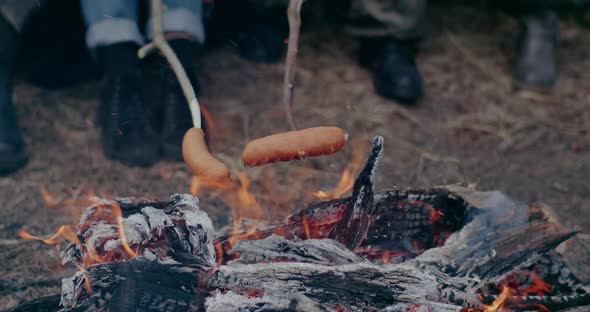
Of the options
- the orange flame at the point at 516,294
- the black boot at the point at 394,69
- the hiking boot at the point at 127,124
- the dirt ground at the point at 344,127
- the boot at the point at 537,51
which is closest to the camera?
the orange flame at the point at 516,294

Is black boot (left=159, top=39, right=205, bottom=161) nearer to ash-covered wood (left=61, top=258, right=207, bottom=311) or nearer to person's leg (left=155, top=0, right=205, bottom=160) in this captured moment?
person's leg (left=155, top=0, right=205, bottom=160)

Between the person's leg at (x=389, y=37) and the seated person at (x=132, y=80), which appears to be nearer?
the seated person at (x=132, y=80)

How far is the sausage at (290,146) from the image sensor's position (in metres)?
1.06

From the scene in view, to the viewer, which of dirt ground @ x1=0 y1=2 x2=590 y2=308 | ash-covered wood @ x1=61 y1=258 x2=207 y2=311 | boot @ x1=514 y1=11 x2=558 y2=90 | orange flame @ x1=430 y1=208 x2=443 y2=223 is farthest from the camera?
boot @ x1=514 y1=11 x2=558 y2=90

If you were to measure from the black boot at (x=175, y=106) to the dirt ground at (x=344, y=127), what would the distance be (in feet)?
0.26

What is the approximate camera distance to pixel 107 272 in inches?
40.3

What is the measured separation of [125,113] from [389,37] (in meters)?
1.35

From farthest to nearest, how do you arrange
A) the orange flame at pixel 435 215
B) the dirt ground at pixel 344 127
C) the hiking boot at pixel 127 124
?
the hiking boot at pixel 127 124
the dirt ground at pixel 344 127
the orange flame at pixel 435 215

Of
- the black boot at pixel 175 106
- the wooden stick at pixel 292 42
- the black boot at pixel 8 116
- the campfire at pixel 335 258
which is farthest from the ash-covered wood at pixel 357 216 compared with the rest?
the black boot at pixel 8 116

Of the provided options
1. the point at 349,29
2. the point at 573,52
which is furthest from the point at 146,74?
the point at 573,52

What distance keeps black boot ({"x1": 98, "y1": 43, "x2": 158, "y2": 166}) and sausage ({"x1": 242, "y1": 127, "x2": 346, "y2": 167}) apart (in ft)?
3.62

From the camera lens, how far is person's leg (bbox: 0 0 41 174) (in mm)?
1998

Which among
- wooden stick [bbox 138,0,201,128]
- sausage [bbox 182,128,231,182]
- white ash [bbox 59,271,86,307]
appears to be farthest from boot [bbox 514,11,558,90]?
white ash [bbox 59,271,86,307]

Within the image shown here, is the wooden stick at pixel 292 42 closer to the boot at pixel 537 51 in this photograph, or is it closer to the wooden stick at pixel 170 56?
the wooden stick at pixel 170 56
